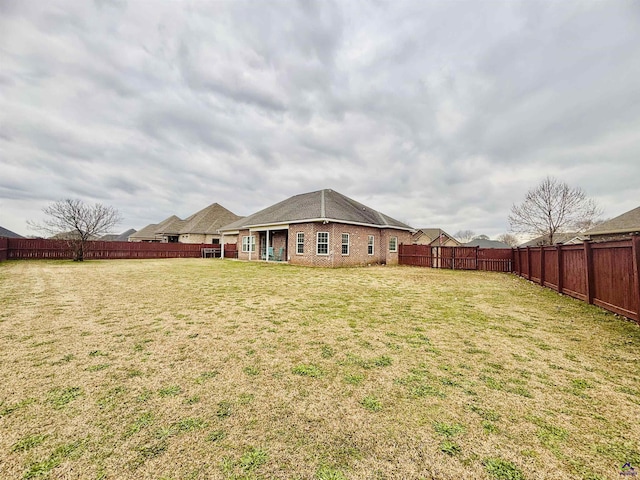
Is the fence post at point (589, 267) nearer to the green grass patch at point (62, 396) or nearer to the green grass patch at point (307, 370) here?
the green grass patch at point (307, 370)

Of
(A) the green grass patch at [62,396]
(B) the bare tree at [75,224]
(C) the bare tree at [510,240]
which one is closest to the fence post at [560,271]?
(A) the green grass patch at [62,396]

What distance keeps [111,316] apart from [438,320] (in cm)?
712

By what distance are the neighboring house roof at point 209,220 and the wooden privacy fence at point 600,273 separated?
35167 mm

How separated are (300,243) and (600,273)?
14751mm

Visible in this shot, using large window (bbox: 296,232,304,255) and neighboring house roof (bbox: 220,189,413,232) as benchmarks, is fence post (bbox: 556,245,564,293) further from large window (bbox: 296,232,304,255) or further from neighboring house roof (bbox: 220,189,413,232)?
large window (bbox: 296,232,304,255)

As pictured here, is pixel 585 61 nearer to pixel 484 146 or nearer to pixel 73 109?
pixel 484 146

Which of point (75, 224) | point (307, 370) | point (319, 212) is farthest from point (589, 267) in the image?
point (75, 224)

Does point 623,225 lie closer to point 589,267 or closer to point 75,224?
point 589,267

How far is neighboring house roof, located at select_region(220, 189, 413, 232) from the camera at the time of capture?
17.8 metres

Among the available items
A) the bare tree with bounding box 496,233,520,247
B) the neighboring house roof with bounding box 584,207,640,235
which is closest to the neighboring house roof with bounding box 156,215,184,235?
the neighboring house roof with bounding box 584,207,640,235

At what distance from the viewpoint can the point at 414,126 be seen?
18.6 metres

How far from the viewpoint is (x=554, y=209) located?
90.9 ft

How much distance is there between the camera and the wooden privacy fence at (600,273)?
16.9 feet

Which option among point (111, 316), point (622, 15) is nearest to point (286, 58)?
point (622, 15)
